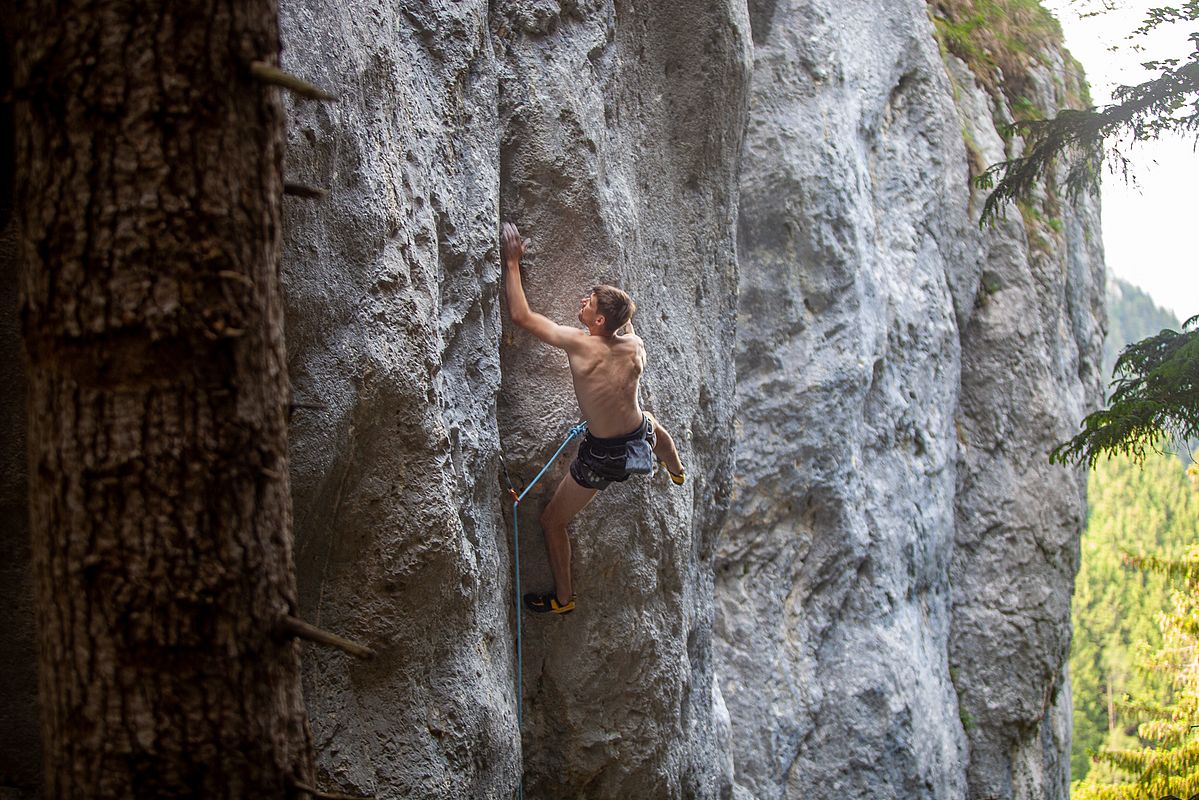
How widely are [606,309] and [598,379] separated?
0.35 m

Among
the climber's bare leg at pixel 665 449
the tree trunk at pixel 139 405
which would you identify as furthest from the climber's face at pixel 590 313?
the tree trunk at pixel 139 405

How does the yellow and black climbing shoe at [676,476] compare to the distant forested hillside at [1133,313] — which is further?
the distant forested hillside at [1133,313]

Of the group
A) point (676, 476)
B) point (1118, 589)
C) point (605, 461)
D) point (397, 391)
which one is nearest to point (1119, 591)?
point (1118, 589)

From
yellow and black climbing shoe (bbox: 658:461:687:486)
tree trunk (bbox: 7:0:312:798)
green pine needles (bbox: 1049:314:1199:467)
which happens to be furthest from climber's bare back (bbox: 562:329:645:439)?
green pine needles (bbox: 1049:314:1199:467)

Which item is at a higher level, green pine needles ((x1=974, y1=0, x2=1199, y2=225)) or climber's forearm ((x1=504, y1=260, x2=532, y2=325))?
green pine needles ((x1=974, y1=0, x2=1199, y2=225))

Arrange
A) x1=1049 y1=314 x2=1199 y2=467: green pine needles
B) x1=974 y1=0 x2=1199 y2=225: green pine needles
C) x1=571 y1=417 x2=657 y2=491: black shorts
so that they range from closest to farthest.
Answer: x1=571 y1=417 x2=657 y2=491: black shorts
x1=1049 y1=314 x2=1199 y2=467: green pine needles
x1=974 y1=0 x2=1199 y2=225: green pine needles

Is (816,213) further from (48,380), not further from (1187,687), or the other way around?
(1187,687)

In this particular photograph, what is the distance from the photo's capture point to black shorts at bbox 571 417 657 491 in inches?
211

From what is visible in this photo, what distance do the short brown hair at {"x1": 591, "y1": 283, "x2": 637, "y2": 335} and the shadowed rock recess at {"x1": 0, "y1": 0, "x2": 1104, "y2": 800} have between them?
0.44 meters

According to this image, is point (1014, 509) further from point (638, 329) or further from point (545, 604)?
point (545, 604)

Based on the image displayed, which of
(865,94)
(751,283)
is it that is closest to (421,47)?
(751,283)

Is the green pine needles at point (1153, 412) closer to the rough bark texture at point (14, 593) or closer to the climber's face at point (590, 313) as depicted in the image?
the climber's face at point (590, 313)

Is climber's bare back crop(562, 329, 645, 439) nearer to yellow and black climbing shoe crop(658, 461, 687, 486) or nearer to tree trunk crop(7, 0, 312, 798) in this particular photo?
yellow and black climbing shoe crop(658, 461, 687, 486)

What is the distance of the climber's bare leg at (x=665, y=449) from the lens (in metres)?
5.74
